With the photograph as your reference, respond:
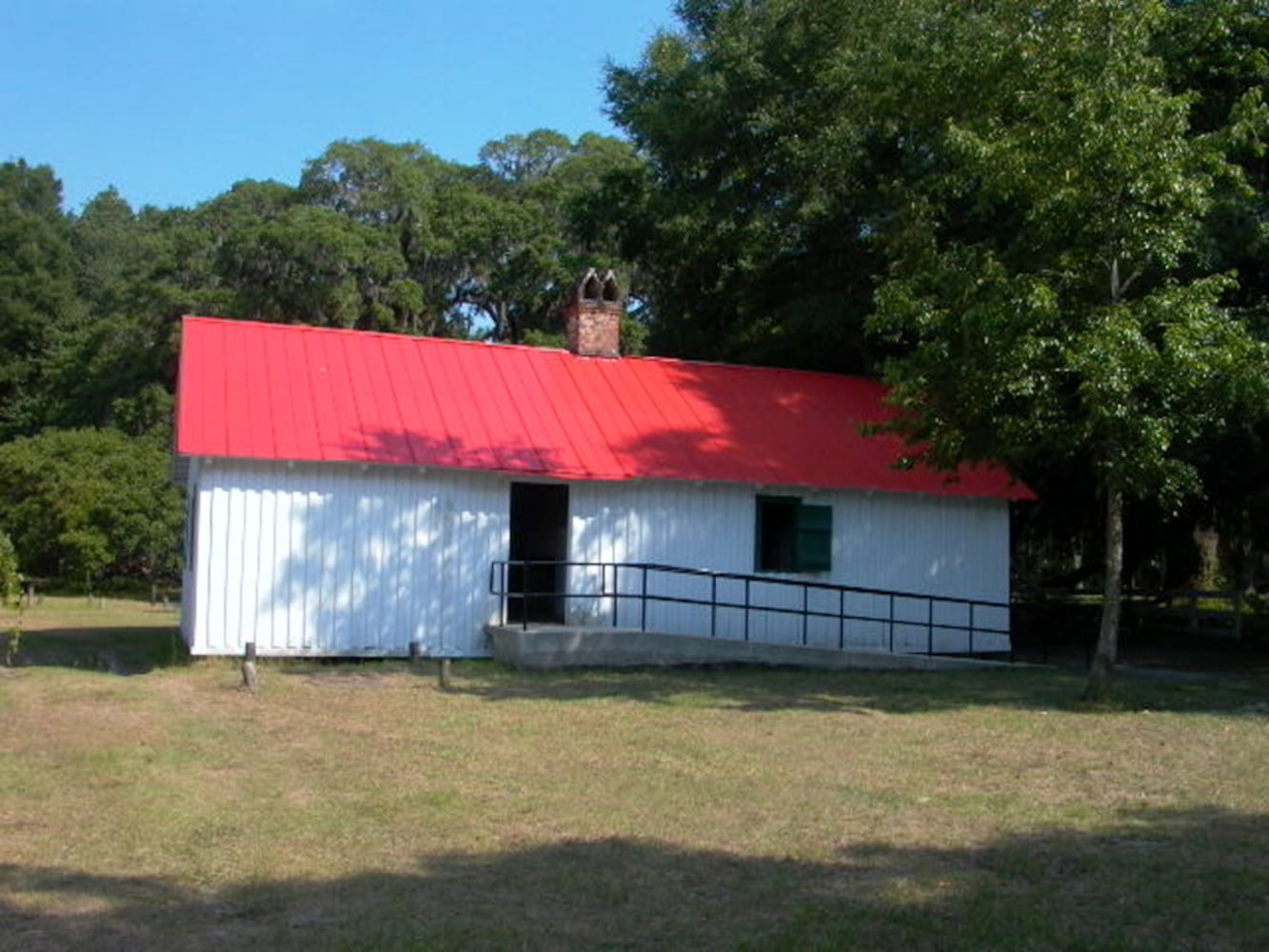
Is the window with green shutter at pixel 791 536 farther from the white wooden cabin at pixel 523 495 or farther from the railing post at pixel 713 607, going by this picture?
the railing post at pixel 713 607

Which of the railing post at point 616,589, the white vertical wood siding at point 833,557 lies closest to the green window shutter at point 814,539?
the white vertical wood siding at point 833,557

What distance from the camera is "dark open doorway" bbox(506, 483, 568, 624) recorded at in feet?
62.7

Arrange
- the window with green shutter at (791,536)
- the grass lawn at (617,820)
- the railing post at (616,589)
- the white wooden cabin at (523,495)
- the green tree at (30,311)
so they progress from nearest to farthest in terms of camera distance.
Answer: the grass lawn at (617,820) → the white wooden cabin at (523,495) → the railing post at (616,589) → the window with green shutter at (791,536) → the green tree at (30,311)

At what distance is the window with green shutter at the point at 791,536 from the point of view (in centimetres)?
1956

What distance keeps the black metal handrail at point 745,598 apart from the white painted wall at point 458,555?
0.31 feet

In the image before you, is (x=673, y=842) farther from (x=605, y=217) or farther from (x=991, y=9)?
(x=605, y=217)

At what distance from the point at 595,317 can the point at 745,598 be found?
5694mm

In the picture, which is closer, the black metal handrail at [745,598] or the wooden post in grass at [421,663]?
the wooden post in grass at [421,663]

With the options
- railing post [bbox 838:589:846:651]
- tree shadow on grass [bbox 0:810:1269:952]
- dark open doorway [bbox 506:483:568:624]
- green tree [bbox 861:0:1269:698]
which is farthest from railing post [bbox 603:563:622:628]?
tree shadow on grass [bbox 0:810:1269:952]

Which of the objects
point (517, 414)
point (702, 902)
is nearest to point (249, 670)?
point (517, 414)

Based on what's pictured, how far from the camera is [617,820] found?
334 inches

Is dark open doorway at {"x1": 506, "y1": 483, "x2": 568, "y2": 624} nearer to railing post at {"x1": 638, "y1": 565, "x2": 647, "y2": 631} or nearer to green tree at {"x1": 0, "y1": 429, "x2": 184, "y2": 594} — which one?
railing post at {"x1": 638, "y1": 565, "x2": 647, "y2": 631}

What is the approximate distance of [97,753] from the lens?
34.1 ft

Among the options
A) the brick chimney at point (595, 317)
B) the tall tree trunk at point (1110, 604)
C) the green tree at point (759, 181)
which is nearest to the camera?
the tall tree trunk at point (1110, 604)
